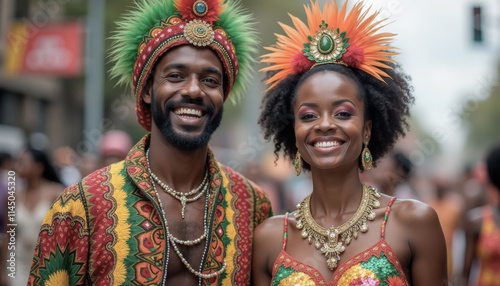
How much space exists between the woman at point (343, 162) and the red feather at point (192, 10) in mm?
414

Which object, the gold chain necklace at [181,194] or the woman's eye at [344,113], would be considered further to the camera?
the gold chain necklace at [181,194]

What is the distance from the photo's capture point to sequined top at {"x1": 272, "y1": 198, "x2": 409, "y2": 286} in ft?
10.2

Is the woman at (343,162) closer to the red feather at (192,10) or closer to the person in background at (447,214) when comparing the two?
the red feather at (192,10)

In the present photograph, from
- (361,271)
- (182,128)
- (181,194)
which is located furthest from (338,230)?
(182,128)

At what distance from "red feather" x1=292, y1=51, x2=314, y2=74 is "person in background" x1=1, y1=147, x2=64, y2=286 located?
149 inches

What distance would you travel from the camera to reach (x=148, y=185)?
3.43 meters

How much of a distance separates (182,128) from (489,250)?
10.3ft

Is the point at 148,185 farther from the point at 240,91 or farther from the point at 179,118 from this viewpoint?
the point at 240,91

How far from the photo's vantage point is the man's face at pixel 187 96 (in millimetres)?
3473

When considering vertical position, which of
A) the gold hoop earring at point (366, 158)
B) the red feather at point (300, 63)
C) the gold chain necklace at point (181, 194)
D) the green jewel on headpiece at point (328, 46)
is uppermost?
the green jewel on headpiece at point (328, 46)

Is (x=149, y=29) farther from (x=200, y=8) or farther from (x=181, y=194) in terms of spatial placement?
(x=181, y=194)

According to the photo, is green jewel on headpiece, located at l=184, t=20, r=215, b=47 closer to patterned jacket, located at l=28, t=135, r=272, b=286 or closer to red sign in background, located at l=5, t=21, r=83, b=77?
patterned jacket, located at l=28, t=135, r=272, b=286

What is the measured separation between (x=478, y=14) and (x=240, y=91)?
260 inches

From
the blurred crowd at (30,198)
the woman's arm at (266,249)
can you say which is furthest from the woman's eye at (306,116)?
the blurred crowd at (30,198)
